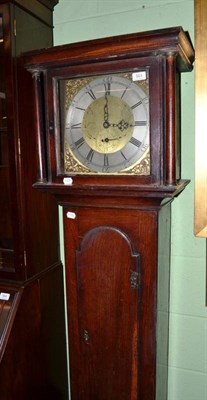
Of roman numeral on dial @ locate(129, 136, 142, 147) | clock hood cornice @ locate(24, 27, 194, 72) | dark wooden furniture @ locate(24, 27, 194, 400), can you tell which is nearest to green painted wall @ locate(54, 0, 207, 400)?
dark wooden furniture @ locate(24, 27, 194, 400)

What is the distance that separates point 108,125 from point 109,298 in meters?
0.59

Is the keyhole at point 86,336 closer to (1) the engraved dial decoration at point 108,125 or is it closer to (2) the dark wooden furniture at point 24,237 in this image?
(2) the dark wooden furniture at point 24,237

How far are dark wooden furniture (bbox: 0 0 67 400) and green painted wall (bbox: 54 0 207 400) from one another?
0.47 ft

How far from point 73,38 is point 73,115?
54 centimetres

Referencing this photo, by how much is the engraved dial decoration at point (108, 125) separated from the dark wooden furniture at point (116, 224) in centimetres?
2

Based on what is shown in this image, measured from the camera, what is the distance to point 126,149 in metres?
1.10

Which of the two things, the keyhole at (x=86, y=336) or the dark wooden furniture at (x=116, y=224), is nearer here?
the dark wooden furniture at (x=116, y=224)

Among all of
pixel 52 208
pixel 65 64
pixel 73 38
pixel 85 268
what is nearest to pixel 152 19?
pixel 73 38

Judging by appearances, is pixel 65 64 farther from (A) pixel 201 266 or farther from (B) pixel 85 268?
(A) pixel 201 266

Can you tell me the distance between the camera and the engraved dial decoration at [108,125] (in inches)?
42.4

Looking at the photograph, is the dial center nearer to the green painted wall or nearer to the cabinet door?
the cabinet door

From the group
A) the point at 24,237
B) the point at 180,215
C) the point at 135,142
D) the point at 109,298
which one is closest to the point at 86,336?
the point at 109,298

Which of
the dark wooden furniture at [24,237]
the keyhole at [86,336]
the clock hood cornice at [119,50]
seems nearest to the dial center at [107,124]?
the clock hood cornice at [119,50]

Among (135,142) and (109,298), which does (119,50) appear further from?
(109,298)
